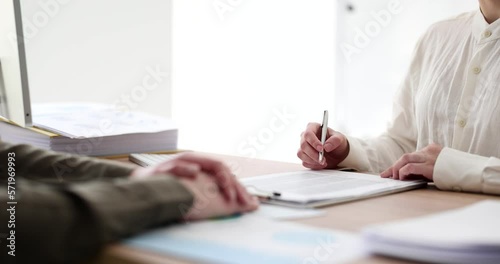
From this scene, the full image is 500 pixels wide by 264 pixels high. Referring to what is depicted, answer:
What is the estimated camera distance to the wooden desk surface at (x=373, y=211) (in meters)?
0.65

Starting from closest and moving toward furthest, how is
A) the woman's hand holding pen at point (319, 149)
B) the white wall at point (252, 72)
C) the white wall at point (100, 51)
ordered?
the woman's hand holding pen at point (319, 149), the white wall at point (100, 51), the white wall at point (252, 72)

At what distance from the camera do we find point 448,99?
158 centimetres

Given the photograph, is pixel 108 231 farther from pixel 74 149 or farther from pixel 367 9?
pixel 367 9

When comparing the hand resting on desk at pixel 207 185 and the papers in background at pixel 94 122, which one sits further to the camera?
the papers in background at pixel 94 122

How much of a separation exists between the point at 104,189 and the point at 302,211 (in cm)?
32

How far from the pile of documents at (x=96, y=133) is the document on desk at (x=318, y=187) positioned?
45 centimetres

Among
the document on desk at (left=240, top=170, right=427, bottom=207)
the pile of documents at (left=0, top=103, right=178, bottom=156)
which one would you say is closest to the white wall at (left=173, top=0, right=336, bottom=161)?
the pile of documents at (left=0, top=103, right=178, bottom=156)

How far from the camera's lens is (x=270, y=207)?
92cm

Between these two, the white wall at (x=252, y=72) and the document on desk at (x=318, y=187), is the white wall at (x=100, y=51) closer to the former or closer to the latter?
the white wall at (x=252, y=72)

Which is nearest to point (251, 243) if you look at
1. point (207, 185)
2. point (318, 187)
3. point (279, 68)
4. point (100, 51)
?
point (207, 185)

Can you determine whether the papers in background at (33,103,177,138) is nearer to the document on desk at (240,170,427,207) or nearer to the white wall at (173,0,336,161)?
the document on desk at (240,170,427,207)

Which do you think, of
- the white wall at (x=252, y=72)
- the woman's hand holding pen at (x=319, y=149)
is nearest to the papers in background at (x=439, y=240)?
the woman's hand holding pen at (x=319, y=149)

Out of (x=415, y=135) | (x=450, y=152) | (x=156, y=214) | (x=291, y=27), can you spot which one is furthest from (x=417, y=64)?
(x=291, y=27)

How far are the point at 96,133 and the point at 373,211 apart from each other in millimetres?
808
